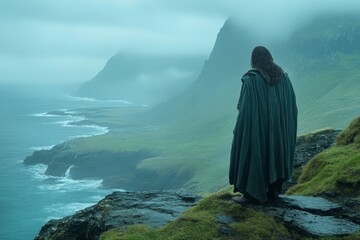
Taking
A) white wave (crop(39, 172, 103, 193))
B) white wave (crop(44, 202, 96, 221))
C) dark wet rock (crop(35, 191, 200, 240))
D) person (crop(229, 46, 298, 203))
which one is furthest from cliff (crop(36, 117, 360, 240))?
white wave (crop(39, 172, 103, 193))

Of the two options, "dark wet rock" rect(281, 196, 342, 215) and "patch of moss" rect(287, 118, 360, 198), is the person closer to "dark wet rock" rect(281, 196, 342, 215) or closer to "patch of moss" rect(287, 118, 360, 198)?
"dark wet rock" rect(281, 196, 342, 215)

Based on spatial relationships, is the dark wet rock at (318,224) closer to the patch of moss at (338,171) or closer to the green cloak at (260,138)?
the green cloak at (260,138)

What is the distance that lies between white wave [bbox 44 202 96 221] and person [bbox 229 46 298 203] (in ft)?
292

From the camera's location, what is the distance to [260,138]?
1259 centimetres

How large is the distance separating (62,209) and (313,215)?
96490 millimetres

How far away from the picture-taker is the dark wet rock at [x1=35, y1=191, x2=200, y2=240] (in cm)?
1477

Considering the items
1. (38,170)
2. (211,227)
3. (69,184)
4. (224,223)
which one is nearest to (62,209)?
(69,184)

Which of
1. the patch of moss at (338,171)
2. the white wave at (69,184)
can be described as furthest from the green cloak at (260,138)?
the white wave at (69,184)

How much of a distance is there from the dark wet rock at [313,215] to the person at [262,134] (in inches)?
18.4

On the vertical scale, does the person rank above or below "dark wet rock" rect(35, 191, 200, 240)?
above

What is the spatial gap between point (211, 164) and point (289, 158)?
141550 millimetres

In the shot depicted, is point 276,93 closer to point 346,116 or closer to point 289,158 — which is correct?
point 289,158

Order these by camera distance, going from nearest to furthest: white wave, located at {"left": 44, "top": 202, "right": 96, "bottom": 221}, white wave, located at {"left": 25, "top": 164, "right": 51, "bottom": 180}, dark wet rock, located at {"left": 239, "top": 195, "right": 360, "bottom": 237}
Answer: dark wet rock, located at {"left": 239, "top": 195, "right": 360, "bottom": 237} → white wave, located at {"left": 44, "top": 202, "right": 96, "bottom": 221} → white wave, located at {"left": 25, "top": 164, "right": 51, "bottom": 180}

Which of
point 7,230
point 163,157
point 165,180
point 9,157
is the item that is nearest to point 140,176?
point 165,180
